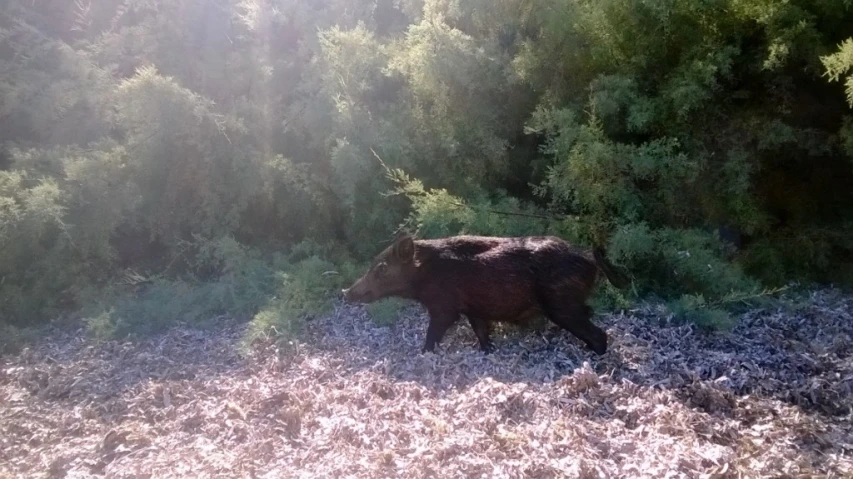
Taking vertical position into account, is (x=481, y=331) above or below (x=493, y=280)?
below

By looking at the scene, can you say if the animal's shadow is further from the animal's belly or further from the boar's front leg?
the animal's belly

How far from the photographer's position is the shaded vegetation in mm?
5156

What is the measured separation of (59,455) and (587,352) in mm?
3546

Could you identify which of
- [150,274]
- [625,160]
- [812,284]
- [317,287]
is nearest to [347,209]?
[317,287]

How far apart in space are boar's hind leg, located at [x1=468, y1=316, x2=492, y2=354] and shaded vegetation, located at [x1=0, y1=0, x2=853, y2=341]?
109cm

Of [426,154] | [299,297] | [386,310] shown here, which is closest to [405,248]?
[386,310]

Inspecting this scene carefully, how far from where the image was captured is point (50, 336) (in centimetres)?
593

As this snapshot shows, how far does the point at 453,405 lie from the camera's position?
12.9 ft

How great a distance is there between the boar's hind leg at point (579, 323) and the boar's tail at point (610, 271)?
36cm

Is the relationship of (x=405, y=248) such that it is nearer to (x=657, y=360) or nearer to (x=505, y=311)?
(x=505, y=311)

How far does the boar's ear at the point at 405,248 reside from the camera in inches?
194

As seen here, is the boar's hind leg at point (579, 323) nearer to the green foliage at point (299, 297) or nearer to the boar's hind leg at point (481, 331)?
the boar's hind leg at point (481, 331)

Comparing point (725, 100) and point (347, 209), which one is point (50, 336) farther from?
point (725, 100)

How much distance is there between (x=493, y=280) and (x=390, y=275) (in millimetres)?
871
